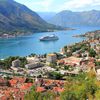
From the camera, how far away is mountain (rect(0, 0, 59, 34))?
2316 inches

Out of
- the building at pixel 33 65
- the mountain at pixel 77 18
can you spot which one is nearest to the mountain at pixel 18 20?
the mountain at pixel 77 18

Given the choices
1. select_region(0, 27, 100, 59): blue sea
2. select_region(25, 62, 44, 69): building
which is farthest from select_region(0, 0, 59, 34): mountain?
select_region(25, 62, 44, 69): building

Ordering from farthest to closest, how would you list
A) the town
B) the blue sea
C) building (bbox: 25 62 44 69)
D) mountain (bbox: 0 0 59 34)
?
mountain (bbox: 0 0 59 34)
the blue sea
building (bbox: 25 62 44 69)
the town

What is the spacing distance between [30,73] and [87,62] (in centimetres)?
349

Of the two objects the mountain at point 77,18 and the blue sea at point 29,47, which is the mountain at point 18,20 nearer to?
the blue sea at point 29,47

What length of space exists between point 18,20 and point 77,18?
187 ft

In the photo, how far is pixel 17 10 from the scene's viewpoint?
74.3 meters

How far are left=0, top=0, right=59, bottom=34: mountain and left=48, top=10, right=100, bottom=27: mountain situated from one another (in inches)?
1287

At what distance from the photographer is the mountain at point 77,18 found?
368 ft

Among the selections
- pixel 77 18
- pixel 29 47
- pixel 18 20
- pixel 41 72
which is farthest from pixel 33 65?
pixel 77 18

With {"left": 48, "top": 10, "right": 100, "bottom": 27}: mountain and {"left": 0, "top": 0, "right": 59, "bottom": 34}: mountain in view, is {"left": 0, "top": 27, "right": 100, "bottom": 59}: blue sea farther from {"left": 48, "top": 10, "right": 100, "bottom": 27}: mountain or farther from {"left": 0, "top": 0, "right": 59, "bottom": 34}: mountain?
{"left": 48, "top": 10, "right": 100, "bottom": 27}: mountain

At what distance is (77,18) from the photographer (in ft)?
399

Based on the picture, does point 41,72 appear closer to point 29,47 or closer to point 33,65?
point 33,65

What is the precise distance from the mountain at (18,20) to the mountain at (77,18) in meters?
32.7
